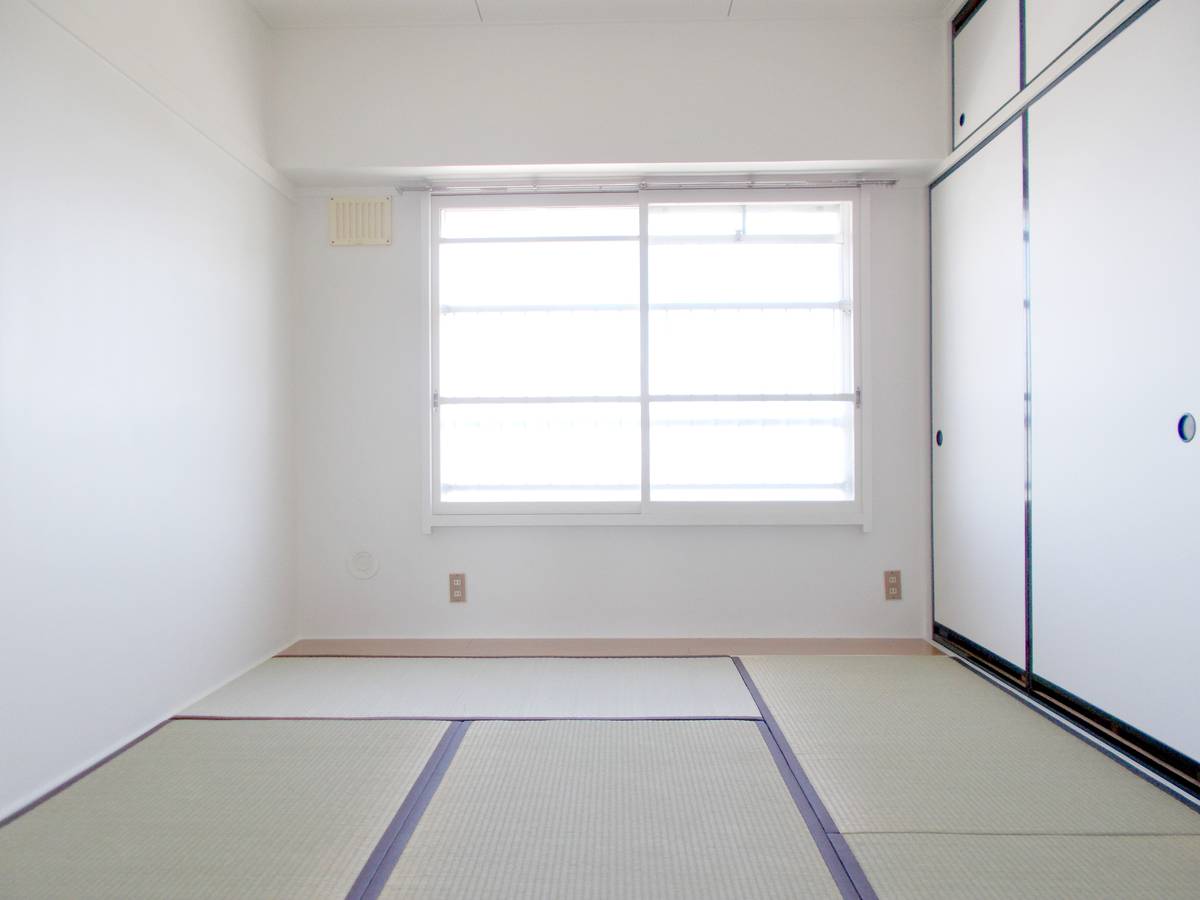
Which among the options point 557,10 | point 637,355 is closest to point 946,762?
point 637,355

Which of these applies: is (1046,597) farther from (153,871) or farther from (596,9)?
(596,9)

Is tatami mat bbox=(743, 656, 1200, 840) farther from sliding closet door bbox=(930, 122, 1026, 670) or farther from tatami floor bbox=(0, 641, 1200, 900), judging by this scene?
sliding closet door bbox=(930, 122, 1026, 670)

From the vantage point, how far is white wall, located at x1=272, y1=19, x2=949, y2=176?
2916mm

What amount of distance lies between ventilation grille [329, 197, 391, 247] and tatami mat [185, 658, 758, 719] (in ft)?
6.11

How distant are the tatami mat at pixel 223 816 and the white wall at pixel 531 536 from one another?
1027 millimetres

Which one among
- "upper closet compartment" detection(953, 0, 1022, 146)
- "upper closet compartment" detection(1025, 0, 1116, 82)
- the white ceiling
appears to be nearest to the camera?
"upper closet compartment" detection(1025, 0, 1116, 82)

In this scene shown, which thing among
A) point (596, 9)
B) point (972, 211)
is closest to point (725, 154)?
point (596, 9)

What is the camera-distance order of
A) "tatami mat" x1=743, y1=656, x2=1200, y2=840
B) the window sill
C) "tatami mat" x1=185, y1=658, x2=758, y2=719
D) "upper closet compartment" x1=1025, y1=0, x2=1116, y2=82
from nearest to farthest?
"tatami mat" x1=743, y1=656, x2=1200, y2=840, "upper closet compartment" x1=1025, y1=0, x2=1116, y2=82, "tatami mat" x1=185, y1=658, x2=758, y2=719, the window sill

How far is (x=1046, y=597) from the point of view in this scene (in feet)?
7.47

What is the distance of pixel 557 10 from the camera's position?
9.42 feet

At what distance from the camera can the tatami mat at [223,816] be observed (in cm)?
143

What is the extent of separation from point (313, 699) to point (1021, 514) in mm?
2562

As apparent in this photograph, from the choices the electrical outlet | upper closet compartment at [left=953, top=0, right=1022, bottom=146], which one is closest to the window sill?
the electrical outlet

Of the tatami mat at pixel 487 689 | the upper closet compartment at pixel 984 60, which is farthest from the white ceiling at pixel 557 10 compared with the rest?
the tatami mat at pixel 487 689
